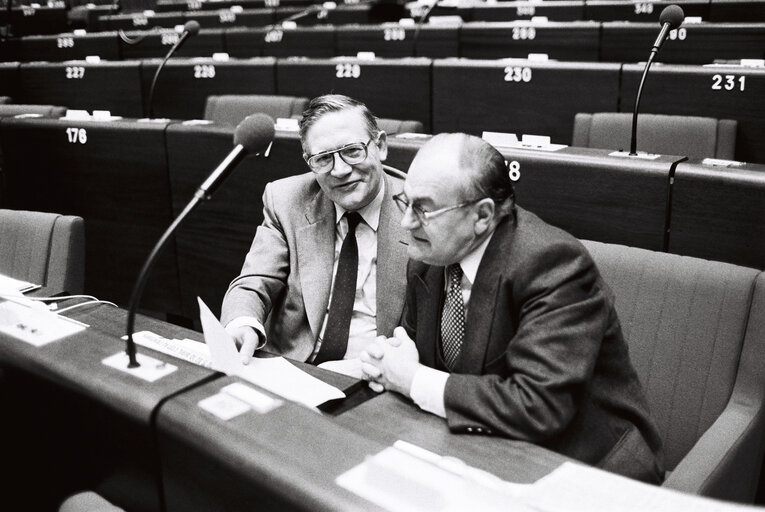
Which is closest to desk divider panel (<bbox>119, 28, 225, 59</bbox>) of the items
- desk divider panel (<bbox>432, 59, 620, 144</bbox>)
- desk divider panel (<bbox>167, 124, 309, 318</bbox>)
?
desk divider panel (<bbox>432, 59, 620, 144</bbox>)

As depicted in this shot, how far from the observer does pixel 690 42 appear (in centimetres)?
439

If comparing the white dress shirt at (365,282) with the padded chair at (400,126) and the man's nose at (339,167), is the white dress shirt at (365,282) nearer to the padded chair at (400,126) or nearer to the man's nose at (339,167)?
the man's nose at (339,167)

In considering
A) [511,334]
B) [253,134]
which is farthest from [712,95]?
[253,134]

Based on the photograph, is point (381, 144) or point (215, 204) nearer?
point (381, 144)

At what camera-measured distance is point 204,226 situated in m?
2.92

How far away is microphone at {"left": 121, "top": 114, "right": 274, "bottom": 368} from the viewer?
42.3 inches

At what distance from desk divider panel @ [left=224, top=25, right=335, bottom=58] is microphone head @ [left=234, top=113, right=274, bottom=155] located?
487cm

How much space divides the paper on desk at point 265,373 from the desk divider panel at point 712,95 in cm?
231

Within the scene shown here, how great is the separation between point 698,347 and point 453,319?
0.54 metres

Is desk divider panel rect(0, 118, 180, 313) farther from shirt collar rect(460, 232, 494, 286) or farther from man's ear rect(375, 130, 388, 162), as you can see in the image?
shirt collar rect(460, 232, 494, 286)

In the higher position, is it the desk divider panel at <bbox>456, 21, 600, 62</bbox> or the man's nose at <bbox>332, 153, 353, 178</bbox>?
the desk divider panel at <bbox>456, 21, 600, 62</bbox>

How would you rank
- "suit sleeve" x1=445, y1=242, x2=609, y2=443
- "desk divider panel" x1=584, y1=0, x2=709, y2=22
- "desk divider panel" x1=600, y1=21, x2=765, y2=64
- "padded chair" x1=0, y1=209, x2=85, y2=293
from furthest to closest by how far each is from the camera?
"desk divider panel" x1=584, y1=0, x2=709, y2=22
"desk divider panel" x1=600, y1=21, x2=765, y2=64
"padded chair" x1=0, y1=209, x2=85, y2=293
"suit sleeve" x1=445, y1=242, x2=609, y2=443

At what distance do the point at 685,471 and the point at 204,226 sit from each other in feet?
6.89

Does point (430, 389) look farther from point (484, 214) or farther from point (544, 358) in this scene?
point (484, 214)
